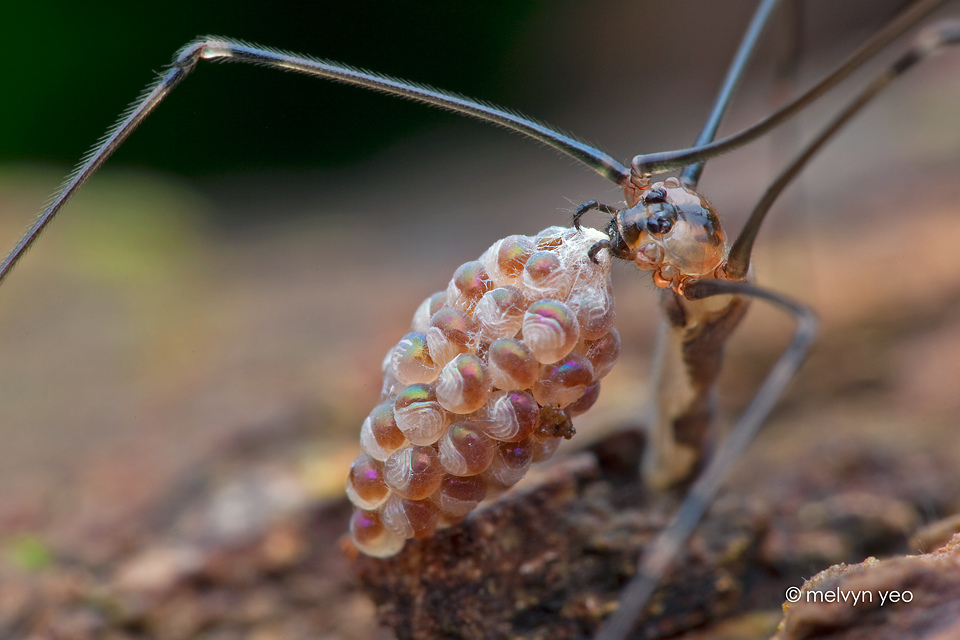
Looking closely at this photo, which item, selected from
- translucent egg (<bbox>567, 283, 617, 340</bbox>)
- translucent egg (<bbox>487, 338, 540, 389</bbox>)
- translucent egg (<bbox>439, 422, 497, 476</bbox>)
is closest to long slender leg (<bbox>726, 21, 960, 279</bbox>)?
translucent egg (<bbox>567, 283, 617, 340</bbox>)

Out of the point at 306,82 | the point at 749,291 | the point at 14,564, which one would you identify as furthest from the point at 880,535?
the point at 306,82

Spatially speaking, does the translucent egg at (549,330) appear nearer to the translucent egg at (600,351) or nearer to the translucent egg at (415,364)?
the translucent egg at (600,351)

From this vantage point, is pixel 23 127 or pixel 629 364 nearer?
pixel 629 364

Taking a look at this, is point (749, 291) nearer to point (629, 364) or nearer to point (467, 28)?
point (629, 364)

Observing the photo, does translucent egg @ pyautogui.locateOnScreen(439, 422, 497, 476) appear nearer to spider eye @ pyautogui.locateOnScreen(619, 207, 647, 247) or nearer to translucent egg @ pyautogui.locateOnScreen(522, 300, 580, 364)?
translucent egg @ pyautogui.locateOnScreen(522, 300, 580, 364)
